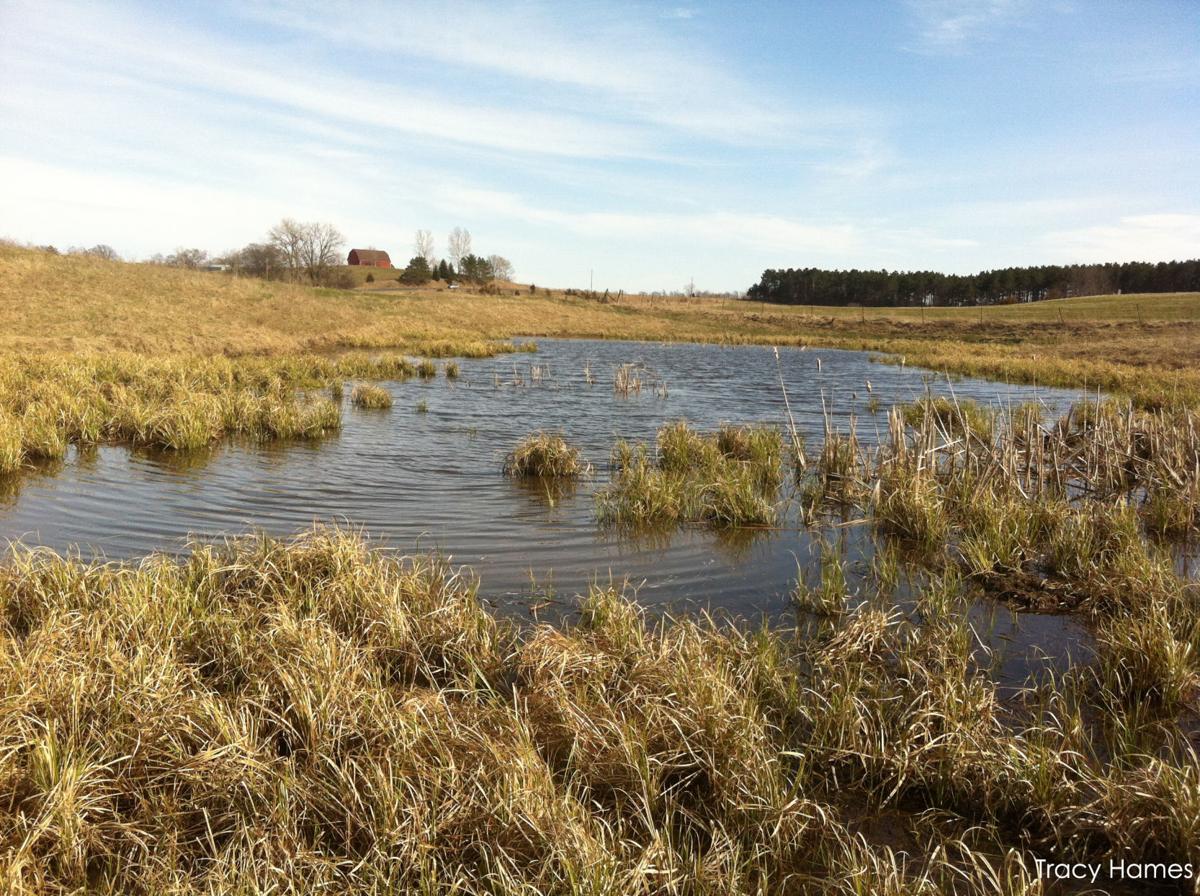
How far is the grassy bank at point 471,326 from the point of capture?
25.5 m

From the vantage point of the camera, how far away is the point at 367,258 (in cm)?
12112

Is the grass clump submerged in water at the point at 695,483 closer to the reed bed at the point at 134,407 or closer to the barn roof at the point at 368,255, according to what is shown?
the reed bed at the point at 134,407

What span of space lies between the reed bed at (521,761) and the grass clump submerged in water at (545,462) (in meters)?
6.37

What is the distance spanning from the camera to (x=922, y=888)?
2.95 m

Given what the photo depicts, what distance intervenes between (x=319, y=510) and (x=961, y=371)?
3021 centimetres

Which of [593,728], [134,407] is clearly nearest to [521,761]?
[593,728]

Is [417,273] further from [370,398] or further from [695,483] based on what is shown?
[695,483]

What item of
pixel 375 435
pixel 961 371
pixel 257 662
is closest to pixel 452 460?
pixel 375 435

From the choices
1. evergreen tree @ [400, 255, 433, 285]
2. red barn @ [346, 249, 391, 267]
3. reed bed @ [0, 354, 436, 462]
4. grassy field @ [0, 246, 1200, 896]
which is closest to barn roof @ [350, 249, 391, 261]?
red barn @ [346, 249, 391, 267]

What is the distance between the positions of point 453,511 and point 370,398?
1007 cm

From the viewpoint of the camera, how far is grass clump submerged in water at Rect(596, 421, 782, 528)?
925 centimetres

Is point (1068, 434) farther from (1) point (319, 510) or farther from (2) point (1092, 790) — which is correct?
(1) point (319, 510)

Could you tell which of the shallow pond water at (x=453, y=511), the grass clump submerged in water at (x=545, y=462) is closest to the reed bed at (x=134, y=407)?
the shallow pond water at (x=453, y=511)

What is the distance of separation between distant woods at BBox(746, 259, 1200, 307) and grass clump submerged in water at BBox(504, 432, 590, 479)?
96912mm
